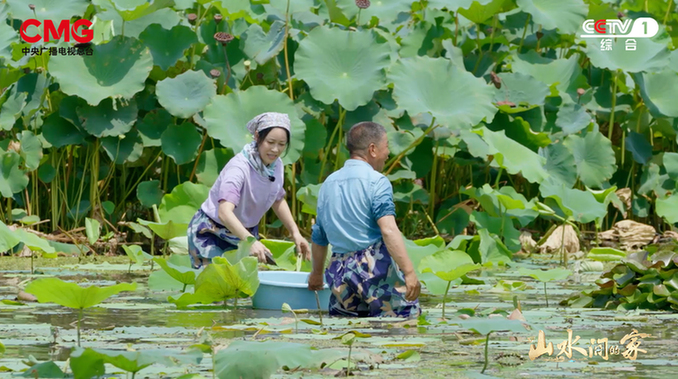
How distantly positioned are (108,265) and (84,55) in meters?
1.87

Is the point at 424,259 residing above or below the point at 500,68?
below

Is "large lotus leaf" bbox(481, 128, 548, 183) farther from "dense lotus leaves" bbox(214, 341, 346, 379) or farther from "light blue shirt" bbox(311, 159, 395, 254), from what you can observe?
"dense lotus leaves" bbox(214, 341, 346, 379)

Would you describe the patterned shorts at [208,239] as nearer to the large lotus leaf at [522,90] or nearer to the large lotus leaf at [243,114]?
the large lotus leaf at [243,114]

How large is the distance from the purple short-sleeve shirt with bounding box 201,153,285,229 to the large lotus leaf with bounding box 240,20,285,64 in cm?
271

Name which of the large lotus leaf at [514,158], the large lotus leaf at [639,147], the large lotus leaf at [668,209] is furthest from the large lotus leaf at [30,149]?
the large lotus leaf at [639,147]

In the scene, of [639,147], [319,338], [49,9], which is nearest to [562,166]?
[639,147]

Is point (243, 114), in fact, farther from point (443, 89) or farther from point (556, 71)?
point (556, 71)

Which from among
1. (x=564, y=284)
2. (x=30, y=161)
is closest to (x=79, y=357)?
(x=564, y=284)

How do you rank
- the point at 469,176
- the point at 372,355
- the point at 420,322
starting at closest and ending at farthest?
the point at 372,355 < the point at 420,322 < the point at 469,176

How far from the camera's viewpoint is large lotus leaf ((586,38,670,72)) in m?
7.59

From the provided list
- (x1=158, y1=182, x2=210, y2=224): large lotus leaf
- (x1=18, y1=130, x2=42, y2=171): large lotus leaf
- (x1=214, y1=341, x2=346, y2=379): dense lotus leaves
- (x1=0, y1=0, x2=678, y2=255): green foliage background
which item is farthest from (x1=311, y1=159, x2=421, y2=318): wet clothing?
(x1=18, y1=130, x2=42, y2=171): large lotus leaf

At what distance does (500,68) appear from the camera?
8.22m

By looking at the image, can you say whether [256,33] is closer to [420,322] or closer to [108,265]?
[108,265]

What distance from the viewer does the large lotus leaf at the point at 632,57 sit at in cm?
759
